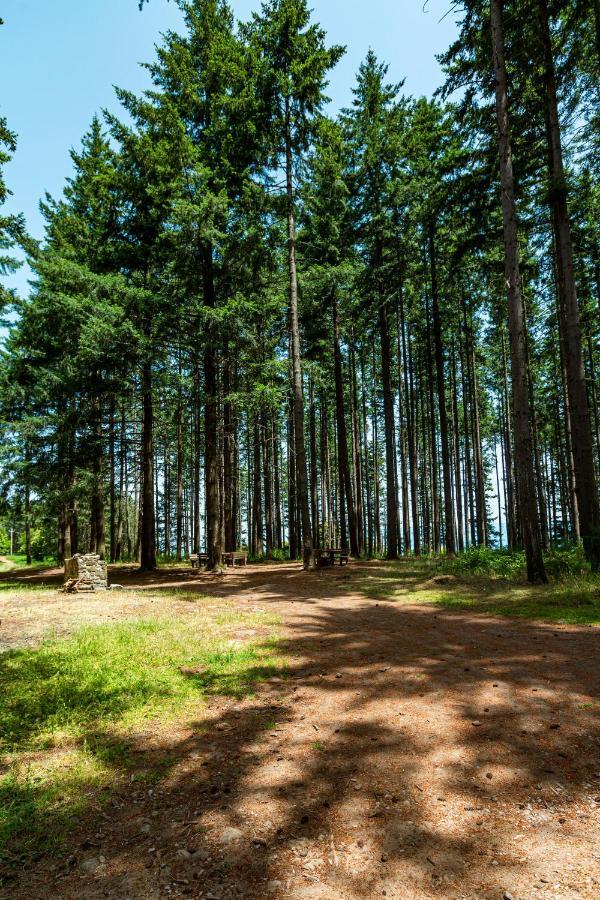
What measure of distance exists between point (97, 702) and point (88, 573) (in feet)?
28.6

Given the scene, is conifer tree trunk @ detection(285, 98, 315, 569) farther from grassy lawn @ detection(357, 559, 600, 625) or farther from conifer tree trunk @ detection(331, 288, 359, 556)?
conifer tree trunk @ detection(331, 288, 359, 556)

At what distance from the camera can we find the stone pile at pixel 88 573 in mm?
12172

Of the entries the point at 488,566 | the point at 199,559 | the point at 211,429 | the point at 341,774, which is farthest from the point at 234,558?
the point at 341,774

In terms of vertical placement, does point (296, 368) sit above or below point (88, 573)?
above

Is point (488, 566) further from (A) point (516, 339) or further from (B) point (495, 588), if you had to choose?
(A) point (516, 339)

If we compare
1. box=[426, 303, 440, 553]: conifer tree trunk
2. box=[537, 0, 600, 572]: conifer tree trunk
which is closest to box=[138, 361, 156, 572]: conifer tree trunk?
box=[426, 303, 440, 553]: conifer tree trunk

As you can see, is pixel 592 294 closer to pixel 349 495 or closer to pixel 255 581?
pixel 349 495

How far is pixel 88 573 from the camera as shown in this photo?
12312 millimetres

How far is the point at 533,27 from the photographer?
37.1 ft

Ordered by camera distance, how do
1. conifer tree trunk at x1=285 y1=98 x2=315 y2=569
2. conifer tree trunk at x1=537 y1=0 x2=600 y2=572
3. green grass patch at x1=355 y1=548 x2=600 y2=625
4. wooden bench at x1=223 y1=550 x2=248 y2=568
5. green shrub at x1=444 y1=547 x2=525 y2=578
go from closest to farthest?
green grass patch at x1=355 y1=548 x2=600 y2=625 < conifer tree trunk at x1=537 y1=0 x2=600 y2=572 < green shrub at x1=444 y1=547 x2=525 y2=578 < conifer tree trunk at x1=285 y1=98 x2=315 y2=569 < wooden bench at x1=223 y1=550 x2=248 y2=568

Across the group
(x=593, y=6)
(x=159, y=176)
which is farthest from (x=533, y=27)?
(x=159, y=176)

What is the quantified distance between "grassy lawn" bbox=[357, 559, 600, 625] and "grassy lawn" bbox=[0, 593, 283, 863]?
4132mm

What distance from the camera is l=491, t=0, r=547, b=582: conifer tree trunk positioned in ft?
33.2

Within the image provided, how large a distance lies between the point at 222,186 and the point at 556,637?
16.3m
